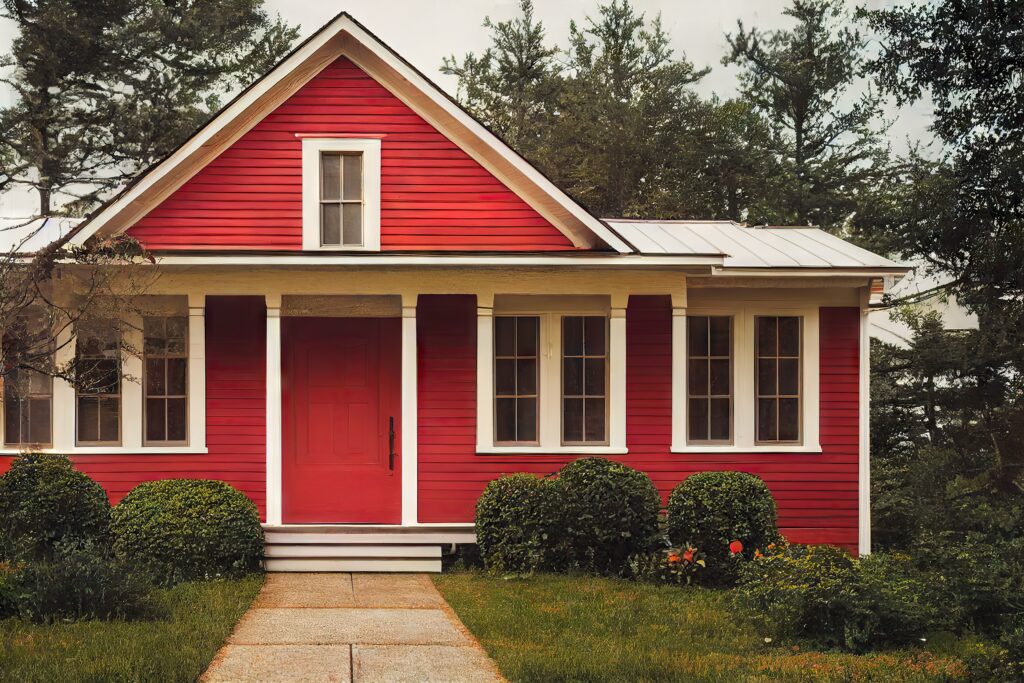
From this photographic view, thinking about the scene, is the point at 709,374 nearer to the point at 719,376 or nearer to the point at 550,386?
the point at 719,376

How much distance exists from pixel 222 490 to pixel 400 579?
2.20m

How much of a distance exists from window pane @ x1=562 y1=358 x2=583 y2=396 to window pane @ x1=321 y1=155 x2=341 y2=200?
353 centimetres

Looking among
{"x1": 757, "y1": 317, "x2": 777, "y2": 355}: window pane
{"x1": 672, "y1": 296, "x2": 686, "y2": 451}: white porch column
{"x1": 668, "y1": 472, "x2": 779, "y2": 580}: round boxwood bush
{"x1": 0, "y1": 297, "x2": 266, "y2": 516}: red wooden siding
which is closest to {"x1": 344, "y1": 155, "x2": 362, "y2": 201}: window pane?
{"x1": 0, "y1": 297, "x2": 266, "y2": 516}: red wooden siding

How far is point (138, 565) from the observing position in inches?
424

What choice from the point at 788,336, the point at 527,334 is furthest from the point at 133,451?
the point at 788,336

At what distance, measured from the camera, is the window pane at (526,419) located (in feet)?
47.9

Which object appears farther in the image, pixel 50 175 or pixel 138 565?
pixel 50 175

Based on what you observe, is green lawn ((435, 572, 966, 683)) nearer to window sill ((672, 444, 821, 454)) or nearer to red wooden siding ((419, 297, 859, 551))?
red wooden siding ((419, 297, 859, 551))

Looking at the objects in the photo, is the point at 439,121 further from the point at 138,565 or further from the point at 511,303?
the point at 138,565

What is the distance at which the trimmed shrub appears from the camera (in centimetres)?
1251

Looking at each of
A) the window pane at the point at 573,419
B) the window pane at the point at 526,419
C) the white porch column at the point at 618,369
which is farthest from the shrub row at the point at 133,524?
the white porch column at the point at 618,369

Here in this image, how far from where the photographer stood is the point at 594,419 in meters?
14.7

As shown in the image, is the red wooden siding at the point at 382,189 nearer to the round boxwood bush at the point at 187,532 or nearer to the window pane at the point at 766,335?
the window pane at the point at 766,335

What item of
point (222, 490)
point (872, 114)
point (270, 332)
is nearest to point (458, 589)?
point (222, 490)
